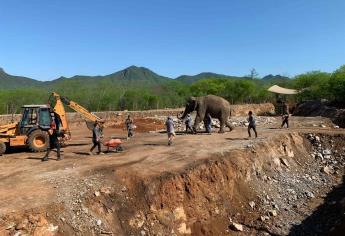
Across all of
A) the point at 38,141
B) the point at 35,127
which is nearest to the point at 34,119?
the point at 35,127

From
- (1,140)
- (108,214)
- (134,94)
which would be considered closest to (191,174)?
(108,214)

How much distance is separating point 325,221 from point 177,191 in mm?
5921

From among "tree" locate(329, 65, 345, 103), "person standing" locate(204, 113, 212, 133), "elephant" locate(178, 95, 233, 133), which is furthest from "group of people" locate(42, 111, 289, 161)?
"tree" locate(329, 65, 345, 103)

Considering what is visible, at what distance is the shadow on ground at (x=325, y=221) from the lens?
14672 millimetres

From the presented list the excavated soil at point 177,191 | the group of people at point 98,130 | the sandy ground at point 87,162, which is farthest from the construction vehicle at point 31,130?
the excavated soil at point 177,191

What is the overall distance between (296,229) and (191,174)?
4.56 m

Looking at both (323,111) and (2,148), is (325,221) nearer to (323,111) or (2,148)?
(2,148)

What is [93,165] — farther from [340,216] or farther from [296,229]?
[340,216]

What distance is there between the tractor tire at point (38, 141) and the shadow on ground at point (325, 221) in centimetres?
1283

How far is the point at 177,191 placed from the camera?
15523 millimetres

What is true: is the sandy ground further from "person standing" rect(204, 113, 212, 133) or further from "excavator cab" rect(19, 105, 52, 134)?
"person standing" rect(204, 113, 212, 133)

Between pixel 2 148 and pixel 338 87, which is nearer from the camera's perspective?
pixel 2 148

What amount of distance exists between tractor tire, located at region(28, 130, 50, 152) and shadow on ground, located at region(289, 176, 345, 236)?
1283 cm

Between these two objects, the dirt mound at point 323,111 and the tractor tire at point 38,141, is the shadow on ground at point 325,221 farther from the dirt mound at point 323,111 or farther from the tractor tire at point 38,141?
the dirt mound at point 323,111
